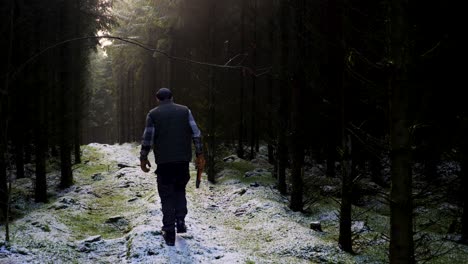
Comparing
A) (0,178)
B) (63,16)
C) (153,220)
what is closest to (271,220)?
(153,220)

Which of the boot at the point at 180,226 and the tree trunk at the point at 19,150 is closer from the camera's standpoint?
the boot at the point at 180,226

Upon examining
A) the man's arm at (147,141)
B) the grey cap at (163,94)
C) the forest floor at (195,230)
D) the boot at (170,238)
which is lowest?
the forest floor at (195,230)

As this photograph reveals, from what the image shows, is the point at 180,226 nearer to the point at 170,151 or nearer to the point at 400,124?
the point at 170,151

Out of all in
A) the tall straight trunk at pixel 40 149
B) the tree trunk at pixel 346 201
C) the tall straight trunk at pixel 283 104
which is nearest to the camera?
the tree trunk at pixel 346 201

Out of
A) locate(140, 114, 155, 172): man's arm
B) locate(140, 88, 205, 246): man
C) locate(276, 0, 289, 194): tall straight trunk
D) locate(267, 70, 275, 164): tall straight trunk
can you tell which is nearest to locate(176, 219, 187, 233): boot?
locate(140, 88, 205, 246): man

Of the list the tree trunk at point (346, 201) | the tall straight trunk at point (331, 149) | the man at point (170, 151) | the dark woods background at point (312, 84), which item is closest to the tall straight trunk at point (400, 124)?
the dark woods background at point (312, 84)

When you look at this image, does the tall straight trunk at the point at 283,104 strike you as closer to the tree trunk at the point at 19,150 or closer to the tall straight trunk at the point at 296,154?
the tall straight trunk at the point at 296,154

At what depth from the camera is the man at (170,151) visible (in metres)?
7.29

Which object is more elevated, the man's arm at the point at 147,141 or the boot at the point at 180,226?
the man's arm at the point at 147,141

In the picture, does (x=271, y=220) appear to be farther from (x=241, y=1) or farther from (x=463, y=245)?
(x=241, y=1)

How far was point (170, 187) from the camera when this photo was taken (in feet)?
24.2

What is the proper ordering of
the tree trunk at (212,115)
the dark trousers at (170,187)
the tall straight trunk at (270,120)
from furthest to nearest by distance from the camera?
the tree trunk at (212,115) < the tall straight trunk at (270,120) < the dark trousers at (170,187)

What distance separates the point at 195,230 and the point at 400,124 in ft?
18.5

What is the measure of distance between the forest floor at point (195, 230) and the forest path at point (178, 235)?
0.07ft
